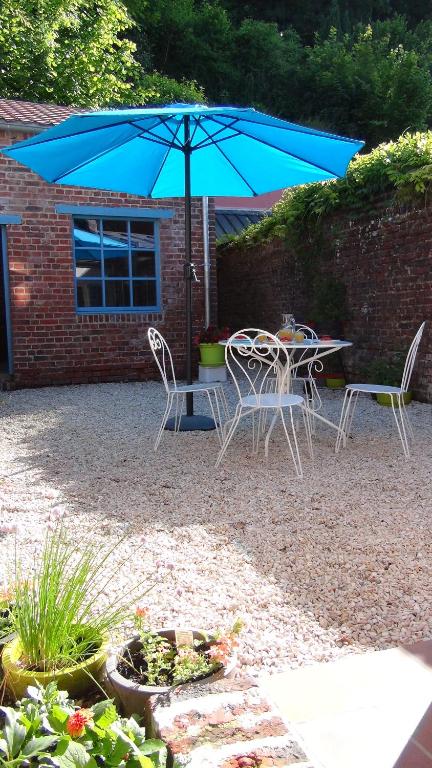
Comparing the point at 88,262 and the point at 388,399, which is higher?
the point at 88,262

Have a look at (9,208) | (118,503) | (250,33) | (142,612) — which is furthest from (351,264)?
(250,33)

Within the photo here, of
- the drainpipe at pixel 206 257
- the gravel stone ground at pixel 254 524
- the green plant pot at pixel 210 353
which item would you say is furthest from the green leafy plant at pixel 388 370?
the drainpipe at pixel 206 257

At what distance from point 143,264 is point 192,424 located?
416cm

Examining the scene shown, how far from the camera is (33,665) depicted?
1.55 meters

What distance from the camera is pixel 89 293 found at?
8547 mm

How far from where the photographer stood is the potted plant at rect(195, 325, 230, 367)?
333 inches

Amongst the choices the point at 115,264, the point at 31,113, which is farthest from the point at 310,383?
the point at 31,113

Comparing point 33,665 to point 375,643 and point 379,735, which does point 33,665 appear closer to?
point 379,735

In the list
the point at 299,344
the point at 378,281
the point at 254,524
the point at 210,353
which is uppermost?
the point at 378,281

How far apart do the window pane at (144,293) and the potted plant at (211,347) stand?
95 centimetres

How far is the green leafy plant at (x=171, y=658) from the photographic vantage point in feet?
5.04

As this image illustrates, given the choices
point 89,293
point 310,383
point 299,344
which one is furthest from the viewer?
point 89,293

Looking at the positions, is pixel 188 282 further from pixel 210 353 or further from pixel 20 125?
pixel 20 125

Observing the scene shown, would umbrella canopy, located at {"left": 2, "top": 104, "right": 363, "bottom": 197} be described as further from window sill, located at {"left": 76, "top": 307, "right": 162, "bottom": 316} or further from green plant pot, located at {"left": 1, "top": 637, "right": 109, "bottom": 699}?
green plant pot, located at {"left": 1, "top": 637, "right": 109, "bottom": 699}
